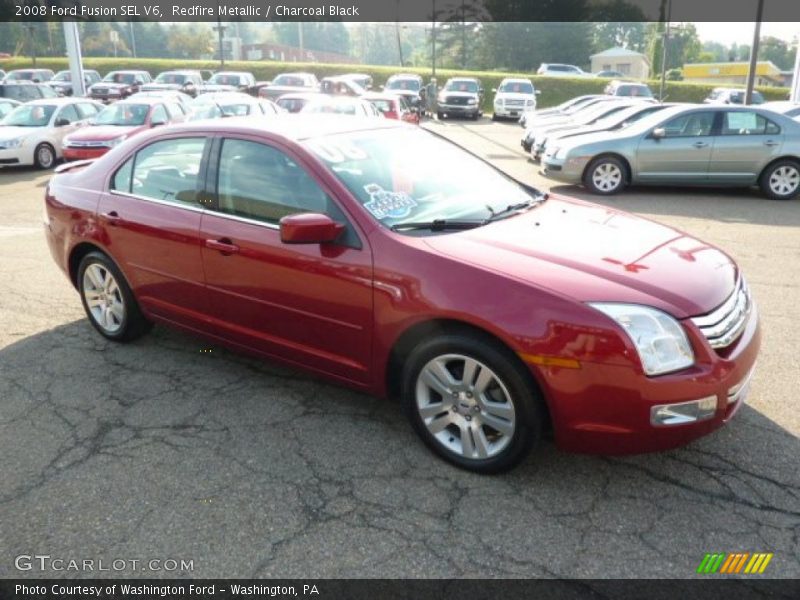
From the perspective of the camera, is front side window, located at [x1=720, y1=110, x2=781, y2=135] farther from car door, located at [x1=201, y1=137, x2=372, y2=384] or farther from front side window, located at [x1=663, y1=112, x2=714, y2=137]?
car door, located at [x1=201, y1=137, x2=372, y2=384]

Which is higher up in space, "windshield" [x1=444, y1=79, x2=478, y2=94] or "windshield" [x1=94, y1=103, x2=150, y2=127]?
"windshield" [x1=444, y1=79, x2=478, y2=94]

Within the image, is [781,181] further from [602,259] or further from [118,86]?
[118,86]

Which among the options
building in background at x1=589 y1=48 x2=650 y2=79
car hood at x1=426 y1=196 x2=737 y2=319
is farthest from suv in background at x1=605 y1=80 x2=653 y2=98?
building in background at x1=589 y1=48 x2=650 y2=79

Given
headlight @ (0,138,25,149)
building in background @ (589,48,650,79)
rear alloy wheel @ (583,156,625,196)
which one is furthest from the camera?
building in background @ (589,48,650,79)

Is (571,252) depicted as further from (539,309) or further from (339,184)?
(339,184)

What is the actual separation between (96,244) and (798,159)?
10.6m

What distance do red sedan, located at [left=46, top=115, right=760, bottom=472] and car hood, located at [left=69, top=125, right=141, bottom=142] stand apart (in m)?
9.70

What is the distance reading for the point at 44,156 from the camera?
14.4 meters

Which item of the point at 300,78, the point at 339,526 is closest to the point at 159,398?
the point at 339,526

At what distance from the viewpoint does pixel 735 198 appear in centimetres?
1091

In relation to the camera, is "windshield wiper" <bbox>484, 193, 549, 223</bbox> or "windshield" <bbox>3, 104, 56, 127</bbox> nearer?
"windshield wiper" <bbox>484, 193, 549, 223</bbox>

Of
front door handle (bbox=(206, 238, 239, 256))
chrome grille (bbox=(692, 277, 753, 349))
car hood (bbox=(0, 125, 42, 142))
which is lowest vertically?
chrome grille (bbox=(692, 277, 753, 349))

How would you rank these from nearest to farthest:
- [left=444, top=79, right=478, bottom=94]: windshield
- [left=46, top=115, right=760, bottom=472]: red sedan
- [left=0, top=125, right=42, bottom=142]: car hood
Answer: [left=46, top=115, right=760, bottom=472]: red sedan < [left=0, top=125, right=42, bottom=142]: car hood < [left=444, top=79, right=478, bottom=94]: windshield

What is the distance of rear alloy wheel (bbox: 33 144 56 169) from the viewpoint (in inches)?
558
